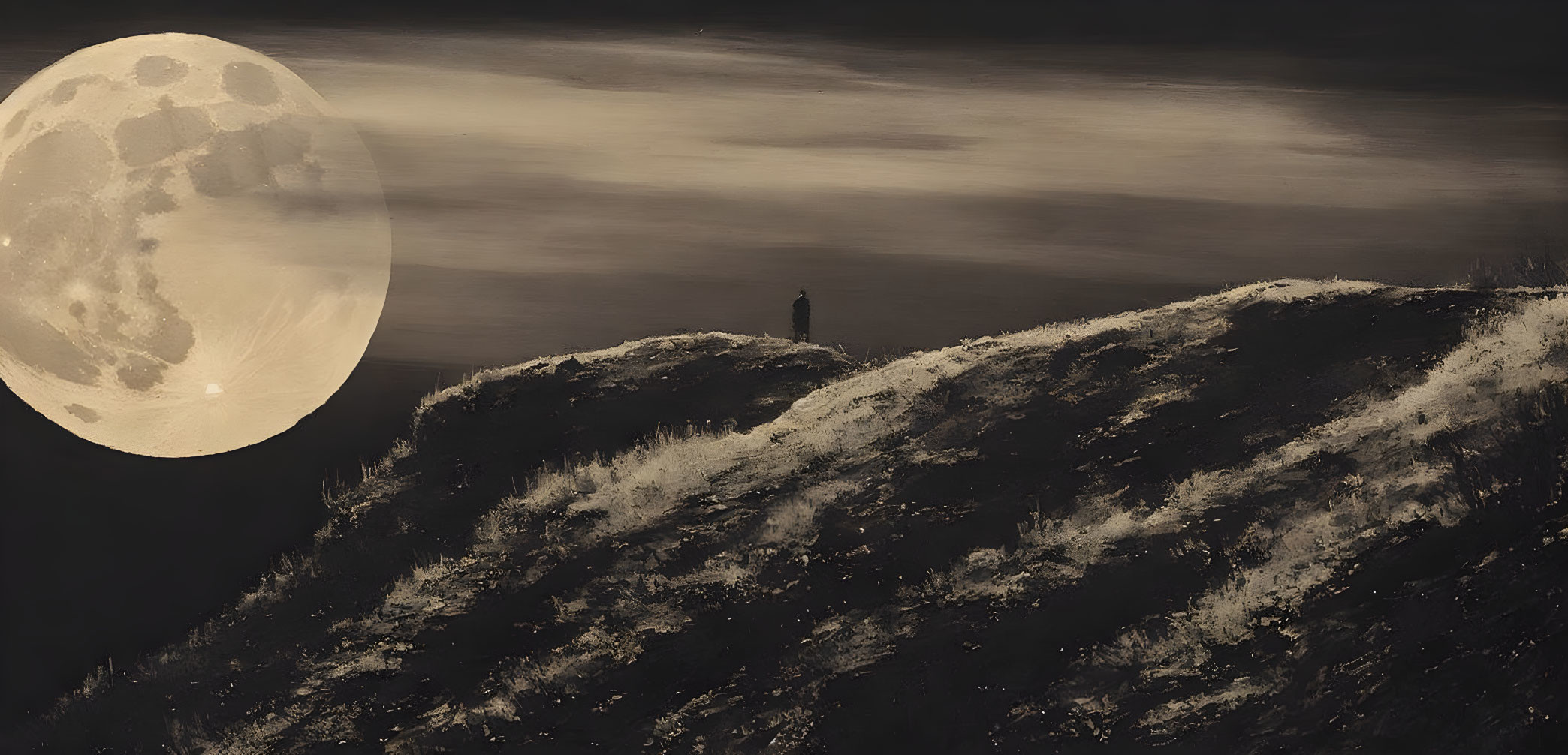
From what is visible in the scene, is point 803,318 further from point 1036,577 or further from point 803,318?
point 1036,577

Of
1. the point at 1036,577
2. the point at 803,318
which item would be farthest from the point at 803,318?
the point at 1036,577

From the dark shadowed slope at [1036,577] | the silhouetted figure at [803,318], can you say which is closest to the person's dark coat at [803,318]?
the silhouetted figure at [803,318]

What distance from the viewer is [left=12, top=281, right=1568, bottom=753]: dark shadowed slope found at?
1602cm

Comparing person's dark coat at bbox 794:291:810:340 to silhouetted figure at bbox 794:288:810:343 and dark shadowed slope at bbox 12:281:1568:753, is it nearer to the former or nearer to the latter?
silhouetted figure at bbox 794:288:810:343

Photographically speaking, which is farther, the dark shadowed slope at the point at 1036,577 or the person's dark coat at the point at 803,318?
the person's dark coat at the point at 803,318

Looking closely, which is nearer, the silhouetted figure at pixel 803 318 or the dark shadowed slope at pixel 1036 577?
the dark shadowed slope at pixel 1036 577

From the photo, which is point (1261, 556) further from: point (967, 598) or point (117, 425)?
point (117, 425)

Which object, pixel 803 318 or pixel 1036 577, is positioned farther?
pixel 803 318

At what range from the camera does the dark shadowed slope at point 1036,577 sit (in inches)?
631

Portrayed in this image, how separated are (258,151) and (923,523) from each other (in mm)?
15987

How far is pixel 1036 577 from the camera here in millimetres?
19891

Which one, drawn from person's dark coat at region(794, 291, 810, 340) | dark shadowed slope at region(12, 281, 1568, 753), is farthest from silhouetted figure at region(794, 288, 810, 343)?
dark shadowed slope at region(12, 281, 1568, 753)

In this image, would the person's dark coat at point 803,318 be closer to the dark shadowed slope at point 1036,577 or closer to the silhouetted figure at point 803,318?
the silhouetted figure at point 803,318

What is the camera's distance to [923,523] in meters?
22.8
